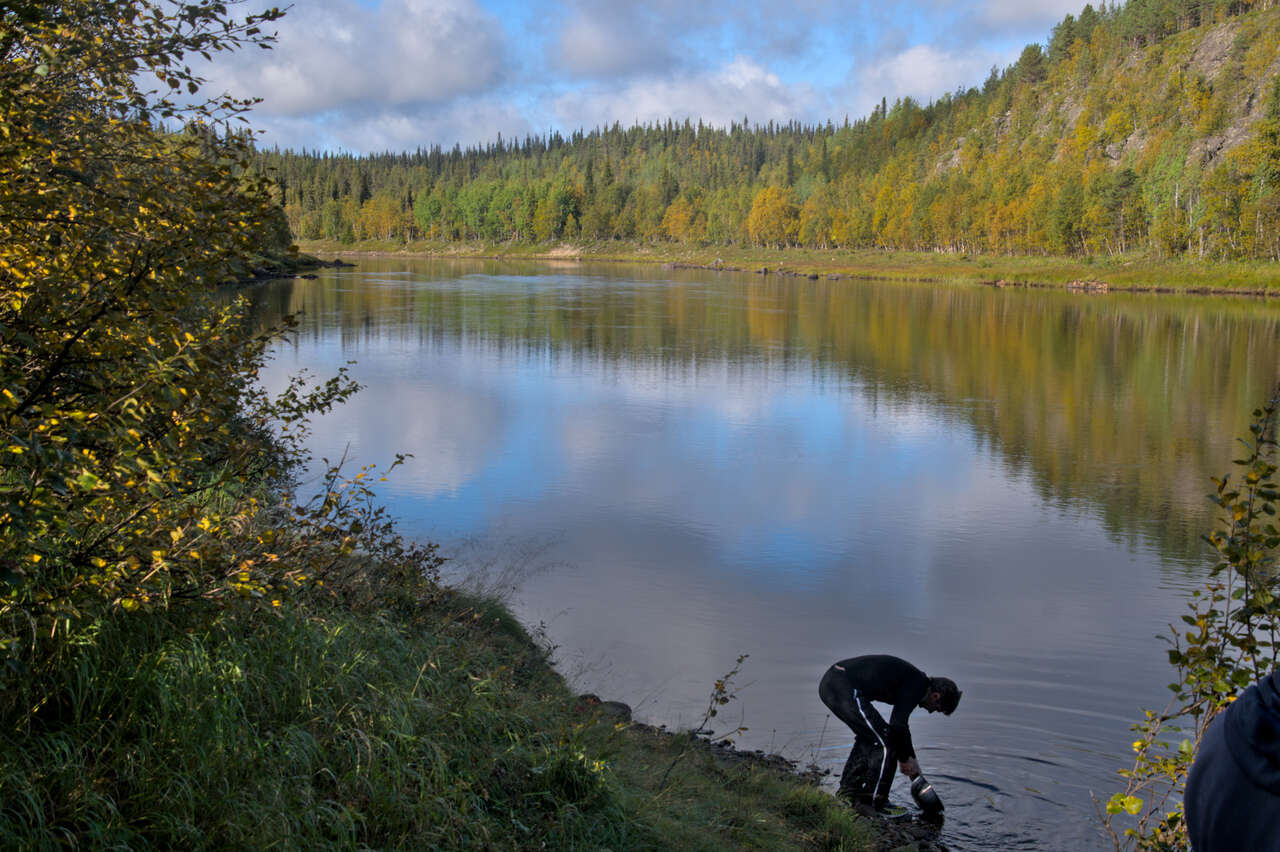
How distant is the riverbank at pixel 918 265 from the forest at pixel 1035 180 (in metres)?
3.56

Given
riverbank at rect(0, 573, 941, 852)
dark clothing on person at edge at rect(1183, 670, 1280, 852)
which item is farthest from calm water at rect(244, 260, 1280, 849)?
dark clothing on person at edge at rect(1183, 670, 1280, 852)

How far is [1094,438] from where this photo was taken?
24.4 metres

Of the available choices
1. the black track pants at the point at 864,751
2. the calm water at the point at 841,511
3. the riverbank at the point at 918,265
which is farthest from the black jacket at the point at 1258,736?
the riverbank at the point at 918,265

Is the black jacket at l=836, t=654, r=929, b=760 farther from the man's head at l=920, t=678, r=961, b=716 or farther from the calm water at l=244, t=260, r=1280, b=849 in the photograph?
the calm water at l=244, t=260, r=1280, b=849

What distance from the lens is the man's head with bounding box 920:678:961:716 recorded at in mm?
8328

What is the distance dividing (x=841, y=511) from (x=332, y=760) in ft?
45.7

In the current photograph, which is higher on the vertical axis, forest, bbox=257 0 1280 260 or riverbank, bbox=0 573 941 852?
forest, bbox=257 0 1280 260

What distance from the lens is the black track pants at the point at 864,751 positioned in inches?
329

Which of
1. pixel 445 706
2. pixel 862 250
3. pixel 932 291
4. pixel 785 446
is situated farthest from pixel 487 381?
pixel 862 250

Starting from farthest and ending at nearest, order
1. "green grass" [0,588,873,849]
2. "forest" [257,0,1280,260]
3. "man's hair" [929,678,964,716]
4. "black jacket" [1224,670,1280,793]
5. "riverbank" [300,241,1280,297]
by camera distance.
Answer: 1. "forest" [257,0,1280,260]
2. "riverbank" [300,241,1280,297]
3. "man's hair" [929,678,964,716]
4. "green grass" [0,588,873,849]
5. "black jacket" [1224,670,1280,793]

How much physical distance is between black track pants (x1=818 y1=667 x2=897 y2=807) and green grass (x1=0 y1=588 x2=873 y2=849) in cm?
96

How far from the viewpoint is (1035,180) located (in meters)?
114

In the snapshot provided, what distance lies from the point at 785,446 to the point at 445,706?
58.3ft

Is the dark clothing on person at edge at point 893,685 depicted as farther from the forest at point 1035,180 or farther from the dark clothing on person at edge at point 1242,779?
the forest at point 1035,180
